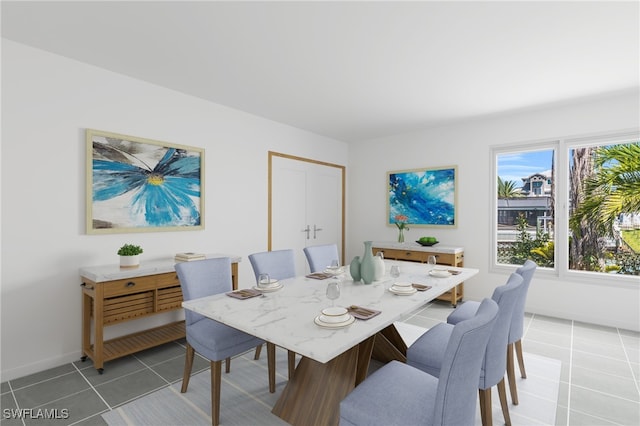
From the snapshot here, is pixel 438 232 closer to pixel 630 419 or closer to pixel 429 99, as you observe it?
pixel 429 99

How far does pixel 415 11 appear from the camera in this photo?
2092mm

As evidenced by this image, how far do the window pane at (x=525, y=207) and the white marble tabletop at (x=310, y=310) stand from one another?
93.5 inches

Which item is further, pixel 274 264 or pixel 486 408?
pixel 274 264

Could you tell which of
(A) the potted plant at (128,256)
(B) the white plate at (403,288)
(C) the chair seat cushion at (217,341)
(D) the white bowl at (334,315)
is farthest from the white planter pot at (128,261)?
(B) the white plate at (403,288)

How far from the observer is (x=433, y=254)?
4402 millimetres

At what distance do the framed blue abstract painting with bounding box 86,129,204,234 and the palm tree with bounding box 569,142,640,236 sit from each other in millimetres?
4589

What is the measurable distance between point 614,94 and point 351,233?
3.92 m

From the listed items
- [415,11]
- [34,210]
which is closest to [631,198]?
[415,11]

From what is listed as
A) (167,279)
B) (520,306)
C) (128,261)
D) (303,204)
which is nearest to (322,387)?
(520,306)

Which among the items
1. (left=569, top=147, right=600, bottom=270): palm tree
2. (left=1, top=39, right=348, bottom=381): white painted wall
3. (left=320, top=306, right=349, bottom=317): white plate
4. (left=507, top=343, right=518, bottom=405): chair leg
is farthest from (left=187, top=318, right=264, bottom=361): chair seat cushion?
(left=569, top=147, right=600, bottom=270): palm tree

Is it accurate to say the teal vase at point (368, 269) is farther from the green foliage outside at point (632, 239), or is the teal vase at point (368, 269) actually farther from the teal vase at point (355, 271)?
the green foliage outside at point (632, 239)

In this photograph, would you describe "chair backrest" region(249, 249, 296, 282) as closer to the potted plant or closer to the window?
the potted plant

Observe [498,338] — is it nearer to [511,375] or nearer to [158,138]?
[511,375]

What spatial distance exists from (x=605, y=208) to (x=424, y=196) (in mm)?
2127
